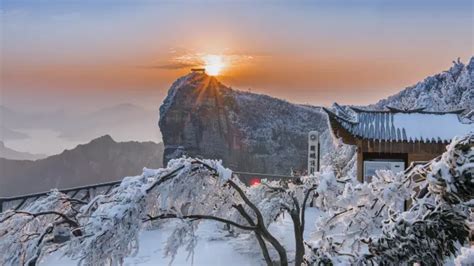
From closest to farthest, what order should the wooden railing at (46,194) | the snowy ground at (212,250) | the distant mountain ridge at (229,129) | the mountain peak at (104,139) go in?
the wooden railing at (46,194) → the snowy ground at (212,250) → the mountain peak at (104,139) → the distant mountain ridge at (229,129)

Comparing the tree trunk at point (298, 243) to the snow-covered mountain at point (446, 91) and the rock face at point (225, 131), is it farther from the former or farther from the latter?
the rock face at point (225, 131)

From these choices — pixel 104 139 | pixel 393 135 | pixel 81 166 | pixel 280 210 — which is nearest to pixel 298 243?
pixel 280 210

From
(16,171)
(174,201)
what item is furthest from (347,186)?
(16,171)

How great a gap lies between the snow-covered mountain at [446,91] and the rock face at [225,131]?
444cm

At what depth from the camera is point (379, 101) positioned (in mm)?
23500

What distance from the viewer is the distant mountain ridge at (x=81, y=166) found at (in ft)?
64.3

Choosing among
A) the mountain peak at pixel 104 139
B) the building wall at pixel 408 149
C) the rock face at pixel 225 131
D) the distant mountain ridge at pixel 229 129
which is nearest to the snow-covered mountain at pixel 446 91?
Answer: the distant mountain ridge at pixel 229 129

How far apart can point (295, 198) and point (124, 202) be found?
2.53 meters

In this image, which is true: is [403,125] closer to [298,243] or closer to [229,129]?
[298,243]

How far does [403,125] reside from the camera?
8.73 m

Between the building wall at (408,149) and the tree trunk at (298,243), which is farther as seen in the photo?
the building wall at (408,149)

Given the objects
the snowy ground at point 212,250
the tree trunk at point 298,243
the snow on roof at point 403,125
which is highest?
the snow on roof at point 403,125

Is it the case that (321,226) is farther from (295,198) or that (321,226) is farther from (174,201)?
(174,201)

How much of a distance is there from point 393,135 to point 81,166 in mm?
15837
